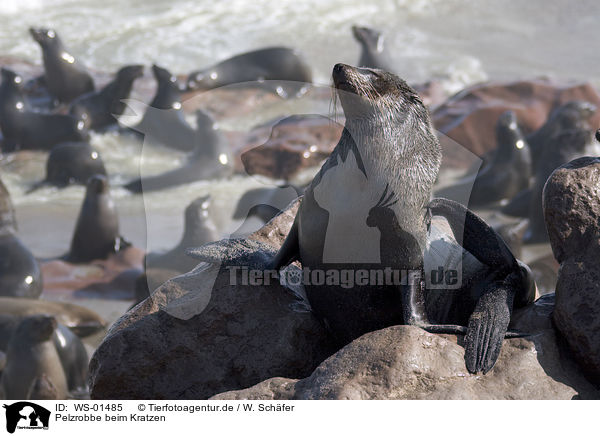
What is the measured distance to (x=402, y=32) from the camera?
928 inches

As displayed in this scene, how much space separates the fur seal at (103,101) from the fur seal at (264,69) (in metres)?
1.26

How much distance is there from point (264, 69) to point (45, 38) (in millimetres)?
4264

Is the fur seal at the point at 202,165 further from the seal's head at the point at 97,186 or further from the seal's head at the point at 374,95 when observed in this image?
the seal's head at the point at 374,95

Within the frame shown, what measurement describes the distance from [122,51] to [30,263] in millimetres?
13266

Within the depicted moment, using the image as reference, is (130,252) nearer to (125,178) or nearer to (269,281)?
(125,178)

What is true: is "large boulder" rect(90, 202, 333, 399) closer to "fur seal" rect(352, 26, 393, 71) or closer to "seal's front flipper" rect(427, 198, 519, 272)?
"seal's front flipper" rect(427, 198, 519, 272)

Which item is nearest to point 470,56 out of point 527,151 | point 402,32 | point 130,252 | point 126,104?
point 402,32

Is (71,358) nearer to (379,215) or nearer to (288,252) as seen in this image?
(288,252)

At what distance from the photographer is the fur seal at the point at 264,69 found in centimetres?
1633

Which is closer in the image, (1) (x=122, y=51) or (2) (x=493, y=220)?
(2) (x=493, y=220)

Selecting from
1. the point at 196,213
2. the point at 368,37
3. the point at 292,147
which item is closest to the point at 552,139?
the point at 292,147

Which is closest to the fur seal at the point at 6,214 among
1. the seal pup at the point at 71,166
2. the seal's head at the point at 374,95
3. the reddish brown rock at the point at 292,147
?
the seal pup at the point at 71,166

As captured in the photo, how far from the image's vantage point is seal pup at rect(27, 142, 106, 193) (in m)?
12.3

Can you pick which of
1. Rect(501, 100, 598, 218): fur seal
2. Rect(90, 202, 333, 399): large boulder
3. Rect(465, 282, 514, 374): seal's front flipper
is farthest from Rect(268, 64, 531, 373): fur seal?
Rect(501, 100, 598, 218): fur seal
